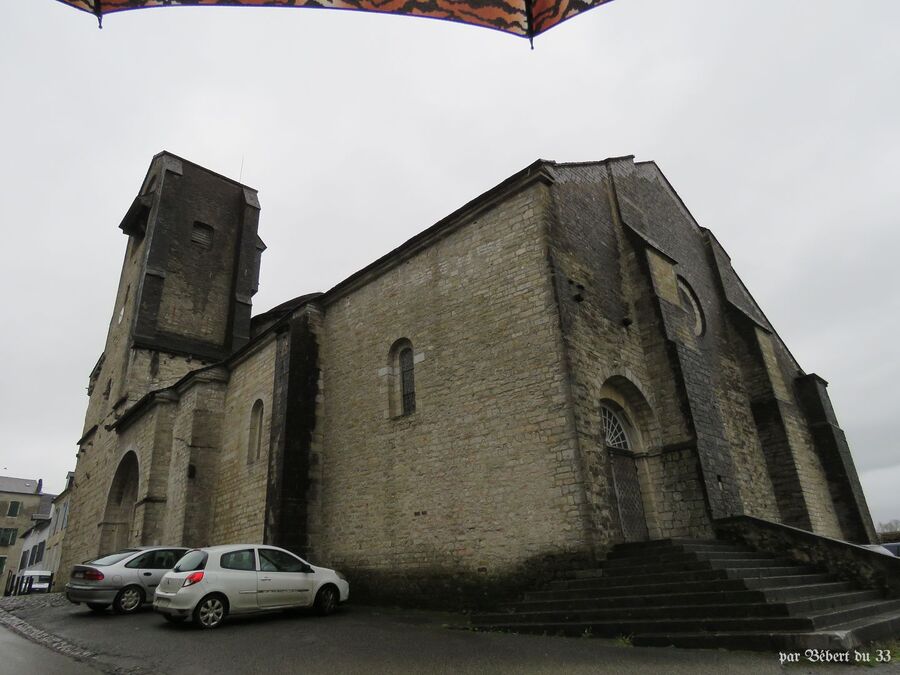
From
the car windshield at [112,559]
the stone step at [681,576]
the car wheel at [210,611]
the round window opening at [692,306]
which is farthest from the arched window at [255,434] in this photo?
the round window opening at [692,306]

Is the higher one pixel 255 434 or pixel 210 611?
pixel 255 434

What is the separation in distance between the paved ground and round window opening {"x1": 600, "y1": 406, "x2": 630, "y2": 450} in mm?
4068

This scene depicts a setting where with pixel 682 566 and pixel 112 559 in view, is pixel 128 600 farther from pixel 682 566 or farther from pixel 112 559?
pixel 682 566

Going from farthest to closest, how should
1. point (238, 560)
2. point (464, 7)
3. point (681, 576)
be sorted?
point (238, 560) → point (681, 576) → point (464, 7)

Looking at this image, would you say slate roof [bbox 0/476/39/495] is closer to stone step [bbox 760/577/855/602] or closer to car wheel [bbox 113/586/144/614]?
car wheel [bbox 113/586/144/614]

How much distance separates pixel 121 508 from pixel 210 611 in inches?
580

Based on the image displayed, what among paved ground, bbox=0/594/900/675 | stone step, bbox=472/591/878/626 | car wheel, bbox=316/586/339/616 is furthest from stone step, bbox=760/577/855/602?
car wheel, bbox=316/586/339/616

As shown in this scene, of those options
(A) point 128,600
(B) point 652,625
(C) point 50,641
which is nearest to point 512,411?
(B) point 652,625

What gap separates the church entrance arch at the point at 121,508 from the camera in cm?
1884

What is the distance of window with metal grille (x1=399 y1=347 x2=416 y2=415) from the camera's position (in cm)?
1120

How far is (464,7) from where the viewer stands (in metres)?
3.00

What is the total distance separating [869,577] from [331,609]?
7985 mm

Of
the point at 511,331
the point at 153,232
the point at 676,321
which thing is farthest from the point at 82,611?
the point at 153,232

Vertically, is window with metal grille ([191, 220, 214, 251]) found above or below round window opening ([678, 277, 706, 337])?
above
